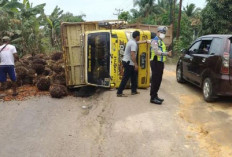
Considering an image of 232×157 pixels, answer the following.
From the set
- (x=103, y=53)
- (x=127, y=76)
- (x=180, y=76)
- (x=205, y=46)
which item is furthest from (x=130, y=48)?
(x=180, y=76)

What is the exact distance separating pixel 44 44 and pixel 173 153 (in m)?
16.1

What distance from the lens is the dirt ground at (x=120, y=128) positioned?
497cm

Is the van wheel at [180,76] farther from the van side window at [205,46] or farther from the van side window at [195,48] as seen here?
the van side window at [205,46]

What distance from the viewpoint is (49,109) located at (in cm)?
805

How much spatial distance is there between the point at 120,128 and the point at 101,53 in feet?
11.2

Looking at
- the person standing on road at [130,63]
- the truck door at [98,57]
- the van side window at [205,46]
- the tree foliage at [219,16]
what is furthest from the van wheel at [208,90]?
the tree foliage at [219,16]

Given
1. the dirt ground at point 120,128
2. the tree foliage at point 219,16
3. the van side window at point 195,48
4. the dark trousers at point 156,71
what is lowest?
the dirt ground at point 120,128

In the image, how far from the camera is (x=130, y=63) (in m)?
7.70

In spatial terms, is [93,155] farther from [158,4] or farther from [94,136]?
[158,4]

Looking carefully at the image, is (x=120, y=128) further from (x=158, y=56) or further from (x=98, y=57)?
(x=98, y=57)

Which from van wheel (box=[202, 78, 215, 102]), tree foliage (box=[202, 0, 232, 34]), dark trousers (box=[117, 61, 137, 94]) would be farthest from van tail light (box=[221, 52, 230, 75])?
tree foliage (box=[202, 0, 232, 34])

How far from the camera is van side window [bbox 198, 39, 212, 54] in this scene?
7718 mm

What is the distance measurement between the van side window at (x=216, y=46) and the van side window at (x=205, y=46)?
0.24 meters

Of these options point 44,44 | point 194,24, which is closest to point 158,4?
point 194,24
